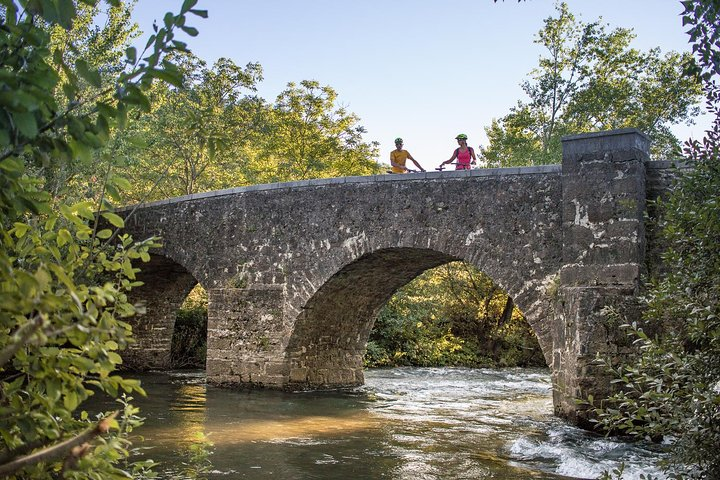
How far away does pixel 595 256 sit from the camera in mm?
9023

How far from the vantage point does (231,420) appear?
9781 millimetres

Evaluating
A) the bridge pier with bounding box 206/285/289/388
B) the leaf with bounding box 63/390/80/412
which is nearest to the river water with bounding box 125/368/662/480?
the bridge pier with bounding box 206/285/289/388

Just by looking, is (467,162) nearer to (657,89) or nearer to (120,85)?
(120,85)

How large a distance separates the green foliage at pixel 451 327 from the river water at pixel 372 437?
577cm

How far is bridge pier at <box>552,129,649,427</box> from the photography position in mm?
8523

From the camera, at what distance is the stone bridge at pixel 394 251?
29.4 feet

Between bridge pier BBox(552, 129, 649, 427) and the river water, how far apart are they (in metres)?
0.76

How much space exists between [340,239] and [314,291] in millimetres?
1000

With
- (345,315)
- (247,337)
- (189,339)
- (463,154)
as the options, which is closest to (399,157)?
(463,154)

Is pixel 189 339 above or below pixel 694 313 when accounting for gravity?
below

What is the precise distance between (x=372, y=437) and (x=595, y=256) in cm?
338

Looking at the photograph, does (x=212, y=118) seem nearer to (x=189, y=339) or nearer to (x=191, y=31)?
(x=189, y=339)

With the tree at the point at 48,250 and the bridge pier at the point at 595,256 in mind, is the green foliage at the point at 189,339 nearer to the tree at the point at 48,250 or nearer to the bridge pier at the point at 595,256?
the bridge pier at the point at 595,256

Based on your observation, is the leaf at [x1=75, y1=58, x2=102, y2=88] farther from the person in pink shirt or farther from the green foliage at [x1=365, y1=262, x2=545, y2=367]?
the green foliage at [x1=365, y1=262, x2=545, y2=367]
